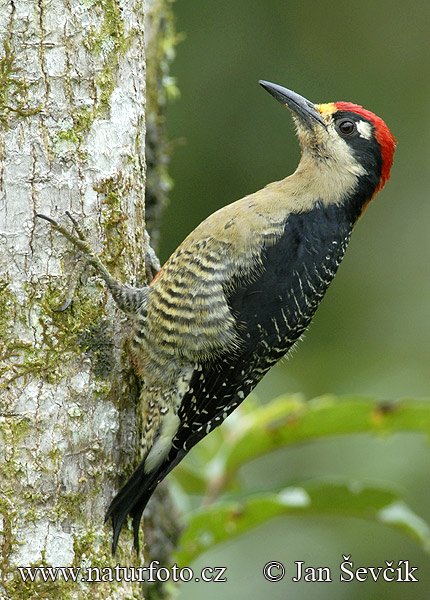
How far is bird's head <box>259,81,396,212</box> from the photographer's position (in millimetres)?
3398

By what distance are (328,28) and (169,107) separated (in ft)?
5.08

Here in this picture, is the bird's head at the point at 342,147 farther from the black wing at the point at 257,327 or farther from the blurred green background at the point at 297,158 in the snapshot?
the blurred green background at the point at 297,158

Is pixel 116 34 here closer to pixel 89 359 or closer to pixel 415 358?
pixel 89 359

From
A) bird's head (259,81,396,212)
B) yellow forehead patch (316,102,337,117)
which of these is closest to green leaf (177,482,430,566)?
bird's head (259,81,396,212)

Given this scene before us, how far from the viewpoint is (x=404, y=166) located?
695cm

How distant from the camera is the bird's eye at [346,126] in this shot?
11.3 feet

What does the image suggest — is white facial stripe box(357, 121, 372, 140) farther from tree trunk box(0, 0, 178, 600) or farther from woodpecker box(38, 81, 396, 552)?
tree trunk box(0, 0, 178, 600)

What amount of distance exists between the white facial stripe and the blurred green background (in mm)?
2826

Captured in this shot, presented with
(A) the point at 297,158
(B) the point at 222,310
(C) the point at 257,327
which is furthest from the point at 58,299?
(A) the point at 297,158

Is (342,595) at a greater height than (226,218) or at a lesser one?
lesser

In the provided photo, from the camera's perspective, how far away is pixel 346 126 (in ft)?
11.4

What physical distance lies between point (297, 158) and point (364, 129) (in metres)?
3.26

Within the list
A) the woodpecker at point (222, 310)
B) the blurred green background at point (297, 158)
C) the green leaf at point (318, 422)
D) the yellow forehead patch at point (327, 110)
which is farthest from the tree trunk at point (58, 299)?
the blurred green background at point (297, 158)

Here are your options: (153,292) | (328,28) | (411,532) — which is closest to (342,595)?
(411,532)
